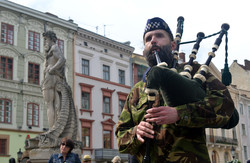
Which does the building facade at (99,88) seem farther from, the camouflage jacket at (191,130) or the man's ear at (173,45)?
the camouflage jacket at (191,130)

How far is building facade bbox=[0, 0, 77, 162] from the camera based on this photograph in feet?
92.0

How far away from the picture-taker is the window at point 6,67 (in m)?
29.0

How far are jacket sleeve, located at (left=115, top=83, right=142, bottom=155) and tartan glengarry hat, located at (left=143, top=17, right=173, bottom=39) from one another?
48 cm

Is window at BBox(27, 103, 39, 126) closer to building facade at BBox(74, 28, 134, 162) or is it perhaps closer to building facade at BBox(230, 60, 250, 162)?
building facade at BBox(74, 28, 134, 162)

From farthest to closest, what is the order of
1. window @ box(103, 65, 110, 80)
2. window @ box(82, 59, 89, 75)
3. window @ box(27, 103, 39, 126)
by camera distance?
1. window @ box(103, 65, 110, 80)
2. window @ box(82, 59, 89, 75)
3. window @ box(27, 103, 39, 126)

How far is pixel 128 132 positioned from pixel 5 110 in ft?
89.2

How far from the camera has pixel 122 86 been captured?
3884 cm

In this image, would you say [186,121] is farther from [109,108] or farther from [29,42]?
[109,108]

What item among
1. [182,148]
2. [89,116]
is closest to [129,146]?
[182,148]

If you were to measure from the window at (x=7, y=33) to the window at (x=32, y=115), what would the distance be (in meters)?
5.43

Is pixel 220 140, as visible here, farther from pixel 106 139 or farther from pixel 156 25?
pixel 156 25

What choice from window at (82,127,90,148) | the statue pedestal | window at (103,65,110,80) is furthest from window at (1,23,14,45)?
the statue pedestal

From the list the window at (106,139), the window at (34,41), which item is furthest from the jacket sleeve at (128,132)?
the window at (106,139)

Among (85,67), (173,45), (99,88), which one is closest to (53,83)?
(173,45)
